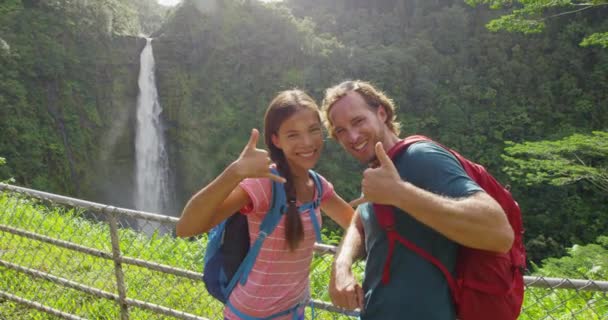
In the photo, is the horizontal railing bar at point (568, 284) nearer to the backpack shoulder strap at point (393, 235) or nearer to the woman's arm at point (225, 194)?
the backpack shoulder strap at point (393, 235)

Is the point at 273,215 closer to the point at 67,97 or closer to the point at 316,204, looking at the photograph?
the point at 316,204

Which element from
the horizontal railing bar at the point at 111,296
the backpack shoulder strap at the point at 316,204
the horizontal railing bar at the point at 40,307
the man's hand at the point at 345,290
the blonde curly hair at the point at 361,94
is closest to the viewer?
the man's hand at the point at 345,290

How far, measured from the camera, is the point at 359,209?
138 centimetres

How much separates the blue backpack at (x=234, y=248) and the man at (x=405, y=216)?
0.24 metres

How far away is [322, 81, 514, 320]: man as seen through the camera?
3.11ft

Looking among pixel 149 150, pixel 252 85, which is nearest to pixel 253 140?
pixel 149 150

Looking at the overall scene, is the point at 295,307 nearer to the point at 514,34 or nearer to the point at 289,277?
the point at 289,277

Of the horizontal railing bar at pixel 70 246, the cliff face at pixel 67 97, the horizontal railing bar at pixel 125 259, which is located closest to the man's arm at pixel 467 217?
the horizontal railing bar at pixel 125 259

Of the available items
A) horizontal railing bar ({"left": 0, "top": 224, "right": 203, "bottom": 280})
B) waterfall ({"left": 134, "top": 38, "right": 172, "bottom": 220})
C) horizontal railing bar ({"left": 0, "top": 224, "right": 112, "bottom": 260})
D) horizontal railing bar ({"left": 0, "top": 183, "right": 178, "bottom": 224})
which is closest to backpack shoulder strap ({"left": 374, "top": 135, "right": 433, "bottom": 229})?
horizontal railing bar ({"left": 0, "top": 183, "right": 178, "bottom": 224})

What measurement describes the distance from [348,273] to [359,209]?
0.69 feet

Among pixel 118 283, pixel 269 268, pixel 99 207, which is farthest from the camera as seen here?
pixel 118 283

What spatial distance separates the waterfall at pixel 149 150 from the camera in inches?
744

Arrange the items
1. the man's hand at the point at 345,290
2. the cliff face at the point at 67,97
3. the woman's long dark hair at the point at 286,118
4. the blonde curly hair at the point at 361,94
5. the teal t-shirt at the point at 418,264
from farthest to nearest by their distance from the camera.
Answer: the cliff face at the point at 67,97
the woman's long dark hair at the point at 286,118
the blonde curly hair at the point at 361,94
the man's hand at the point at 345,290
the teal t-shirt at the point at 418,264

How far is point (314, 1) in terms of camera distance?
28.4m
